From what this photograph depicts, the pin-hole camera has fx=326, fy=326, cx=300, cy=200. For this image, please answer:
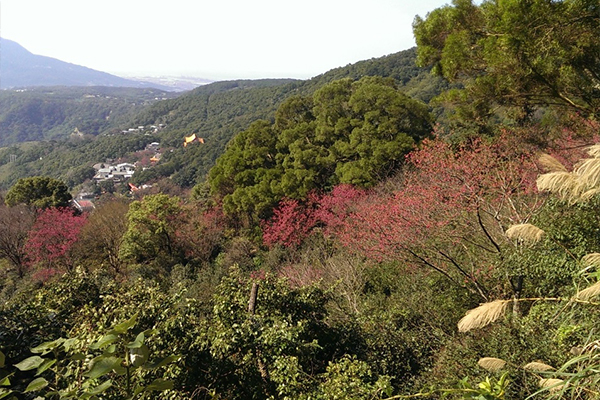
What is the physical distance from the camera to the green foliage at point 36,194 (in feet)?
50.8

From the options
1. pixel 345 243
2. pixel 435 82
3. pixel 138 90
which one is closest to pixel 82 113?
pixel 138 90

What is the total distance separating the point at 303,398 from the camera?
2.77 m

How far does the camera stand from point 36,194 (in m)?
15.8

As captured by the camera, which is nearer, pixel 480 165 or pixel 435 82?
pixel 480 165

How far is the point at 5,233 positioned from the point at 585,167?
15.3 metres

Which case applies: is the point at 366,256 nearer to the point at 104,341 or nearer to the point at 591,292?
the point at 591,292

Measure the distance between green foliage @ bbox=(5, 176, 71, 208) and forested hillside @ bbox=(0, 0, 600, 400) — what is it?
103 millimetres

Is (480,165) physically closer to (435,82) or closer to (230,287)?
(230,287)

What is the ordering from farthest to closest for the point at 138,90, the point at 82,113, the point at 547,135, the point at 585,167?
the point at 138,90 → the point at 82,113 → the point at 547,135 → the point at 585,167

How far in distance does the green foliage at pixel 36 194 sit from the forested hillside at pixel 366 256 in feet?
0.34

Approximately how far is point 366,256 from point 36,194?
1645cm

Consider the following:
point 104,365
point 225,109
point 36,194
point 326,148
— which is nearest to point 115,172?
point 225,109

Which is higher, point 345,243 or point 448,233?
point 448,233

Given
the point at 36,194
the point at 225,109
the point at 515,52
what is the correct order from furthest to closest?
1. the point at 225,109
2. the point at 36,194
3. the point at 515,52
